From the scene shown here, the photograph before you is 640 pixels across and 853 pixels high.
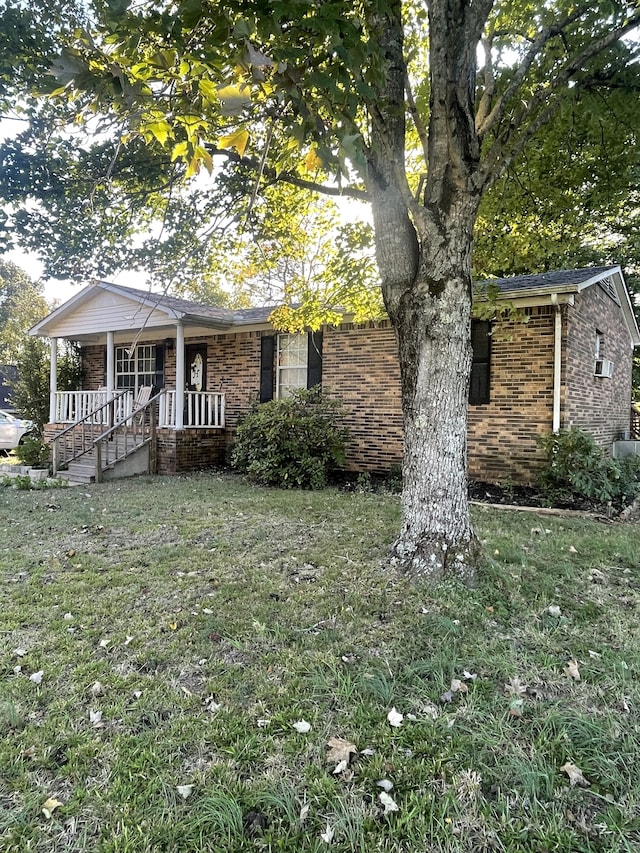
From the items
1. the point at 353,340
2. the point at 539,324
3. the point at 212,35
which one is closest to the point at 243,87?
the point at 212,35

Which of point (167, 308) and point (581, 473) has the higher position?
point (167, 308)

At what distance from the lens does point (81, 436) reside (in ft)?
36.9

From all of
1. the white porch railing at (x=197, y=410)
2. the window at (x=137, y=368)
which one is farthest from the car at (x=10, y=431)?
the white porch railing at (x=197, y=410)

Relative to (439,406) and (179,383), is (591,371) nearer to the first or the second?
(439,406)

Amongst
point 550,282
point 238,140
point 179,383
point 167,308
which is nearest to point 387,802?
point 238,140

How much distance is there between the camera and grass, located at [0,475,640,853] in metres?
1.75

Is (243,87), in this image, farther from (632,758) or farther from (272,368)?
(272,368)

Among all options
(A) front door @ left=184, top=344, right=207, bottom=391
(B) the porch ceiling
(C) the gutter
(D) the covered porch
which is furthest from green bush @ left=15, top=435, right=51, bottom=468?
(C) the gutter

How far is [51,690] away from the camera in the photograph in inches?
99.9

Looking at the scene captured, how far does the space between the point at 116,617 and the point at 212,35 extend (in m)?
3.63

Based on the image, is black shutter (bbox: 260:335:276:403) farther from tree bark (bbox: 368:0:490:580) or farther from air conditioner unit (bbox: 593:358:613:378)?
tree bark (bbox: 368:0:490:580)

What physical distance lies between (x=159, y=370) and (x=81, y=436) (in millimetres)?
2935

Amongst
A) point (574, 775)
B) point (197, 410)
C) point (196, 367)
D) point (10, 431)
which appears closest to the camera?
point (574, 775)

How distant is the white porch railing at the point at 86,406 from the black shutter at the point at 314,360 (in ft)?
14.1
